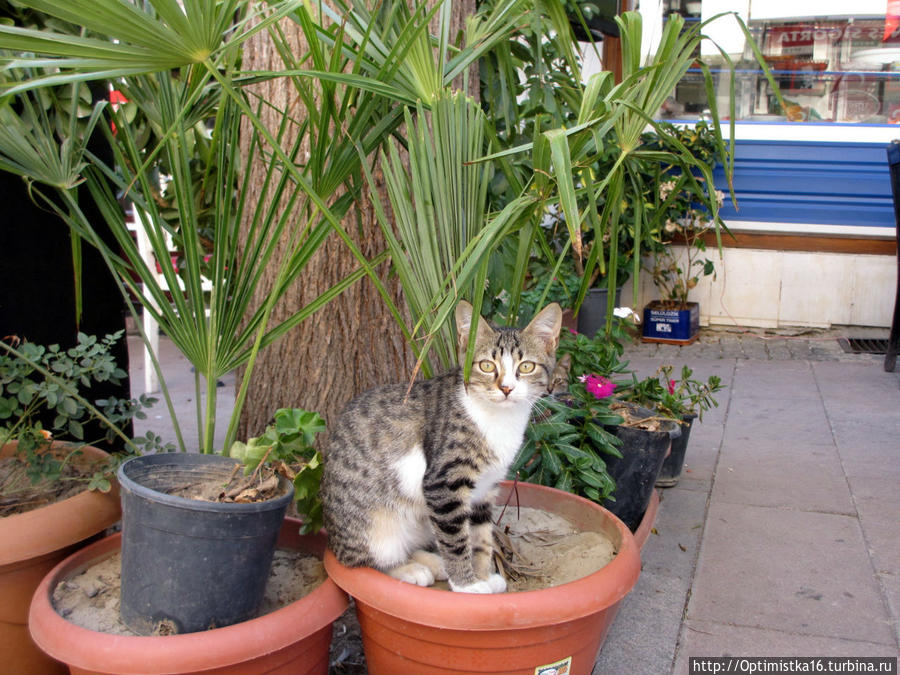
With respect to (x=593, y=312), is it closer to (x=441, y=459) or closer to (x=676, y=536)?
(x=676, y=536)

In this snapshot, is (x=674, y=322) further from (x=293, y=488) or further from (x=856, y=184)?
(x=293, y=488)

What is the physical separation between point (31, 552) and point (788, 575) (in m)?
2.38

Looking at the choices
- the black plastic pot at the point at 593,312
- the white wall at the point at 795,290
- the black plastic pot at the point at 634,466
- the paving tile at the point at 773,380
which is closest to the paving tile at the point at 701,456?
the paving tile at the point at 773,380

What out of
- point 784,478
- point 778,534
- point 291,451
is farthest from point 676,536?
point 291,451

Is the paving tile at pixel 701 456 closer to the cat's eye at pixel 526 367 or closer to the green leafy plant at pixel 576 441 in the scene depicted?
the green leafy plant at pixel 576 441

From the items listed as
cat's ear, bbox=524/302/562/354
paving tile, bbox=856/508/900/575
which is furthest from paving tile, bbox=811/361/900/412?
cat's ear, bbox=524/302/562/354

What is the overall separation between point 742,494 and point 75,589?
268cm

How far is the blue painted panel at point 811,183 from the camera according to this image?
18.1 ft

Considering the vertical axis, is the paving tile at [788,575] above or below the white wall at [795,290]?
below

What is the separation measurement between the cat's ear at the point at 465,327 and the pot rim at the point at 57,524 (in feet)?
3.38

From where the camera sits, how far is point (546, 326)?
2.05 meters

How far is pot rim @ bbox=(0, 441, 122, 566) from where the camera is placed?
185cm

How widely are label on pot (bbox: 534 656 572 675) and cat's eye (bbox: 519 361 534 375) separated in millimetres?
700

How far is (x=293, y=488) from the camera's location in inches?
72.4
